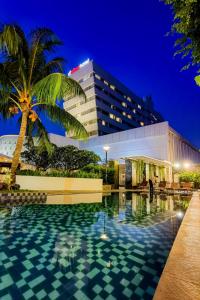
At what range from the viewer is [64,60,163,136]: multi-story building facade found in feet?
174

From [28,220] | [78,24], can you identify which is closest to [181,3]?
[28,220]

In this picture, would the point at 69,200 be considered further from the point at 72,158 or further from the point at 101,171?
the point at 72,158

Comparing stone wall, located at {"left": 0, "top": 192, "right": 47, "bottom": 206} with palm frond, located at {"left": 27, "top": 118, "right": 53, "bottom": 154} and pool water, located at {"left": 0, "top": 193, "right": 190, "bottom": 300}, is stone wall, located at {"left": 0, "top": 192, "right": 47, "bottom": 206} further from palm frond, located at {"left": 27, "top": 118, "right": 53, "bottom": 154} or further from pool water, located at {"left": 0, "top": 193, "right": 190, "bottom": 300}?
pool water, located at {"left": 0, "top": 193, "right": 190, "bottom": 300}

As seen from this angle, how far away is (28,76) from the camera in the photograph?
9820 millimetres

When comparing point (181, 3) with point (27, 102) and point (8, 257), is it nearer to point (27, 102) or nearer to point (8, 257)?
point (8, 257)

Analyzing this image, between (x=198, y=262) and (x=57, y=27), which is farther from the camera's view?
(x=57, y=27)

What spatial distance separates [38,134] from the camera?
1155 centimetres

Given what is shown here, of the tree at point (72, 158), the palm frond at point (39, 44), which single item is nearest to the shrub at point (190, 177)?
the tree at point (72, 158)

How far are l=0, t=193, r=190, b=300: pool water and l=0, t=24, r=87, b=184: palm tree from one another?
17.3 ft

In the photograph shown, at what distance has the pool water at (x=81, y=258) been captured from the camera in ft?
7.73

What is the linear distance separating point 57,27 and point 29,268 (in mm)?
89971

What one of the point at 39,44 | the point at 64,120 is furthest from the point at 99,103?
the point at 64,120

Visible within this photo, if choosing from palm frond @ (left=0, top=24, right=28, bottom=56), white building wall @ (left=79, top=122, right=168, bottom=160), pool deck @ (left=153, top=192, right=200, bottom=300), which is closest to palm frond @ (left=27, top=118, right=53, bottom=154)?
palm frond @ (left=0, top=24, right=28, bottom=56)

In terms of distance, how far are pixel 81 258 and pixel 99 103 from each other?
52186 millimetres
